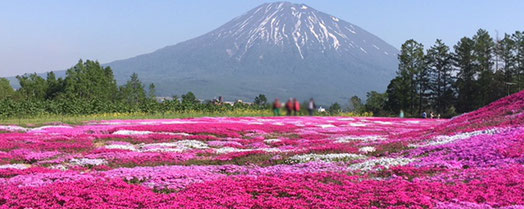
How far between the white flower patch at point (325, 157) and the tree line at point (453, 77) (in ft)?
255

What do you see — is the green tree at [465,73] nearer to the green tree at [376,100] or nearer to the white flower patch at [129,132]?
the green tree at [376,100]

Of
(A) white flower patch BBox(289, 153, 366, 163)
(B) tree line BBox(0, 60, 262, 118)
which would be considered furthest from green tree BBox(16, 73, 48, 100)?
(A) white flower patch BBox(289, 153, 366, 163)

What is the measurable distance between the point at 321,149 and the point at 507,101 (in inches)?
589

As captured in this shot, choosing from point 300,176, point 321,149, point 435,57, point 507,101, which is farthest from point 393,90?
point 300,176

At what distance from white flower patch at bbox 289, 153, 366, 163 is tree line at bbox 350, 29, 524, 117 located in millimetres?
77601

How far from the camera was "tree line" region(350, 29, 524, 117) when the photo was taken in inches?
3752

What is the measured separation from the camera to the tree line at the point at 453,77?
313 feet

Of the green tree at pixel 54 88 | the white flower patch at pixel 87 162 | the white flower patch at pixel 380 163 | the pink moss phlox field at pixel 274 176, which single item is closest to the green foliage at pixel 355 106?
the pink moss phlox field at pixel 274 176

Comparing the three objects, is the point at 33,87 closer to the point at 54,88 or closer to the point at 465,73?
the point at 54,88

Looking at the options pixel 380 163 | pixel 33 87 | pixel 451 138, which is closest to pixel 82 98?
pixel 33 87

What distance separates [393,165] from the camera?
1327cm

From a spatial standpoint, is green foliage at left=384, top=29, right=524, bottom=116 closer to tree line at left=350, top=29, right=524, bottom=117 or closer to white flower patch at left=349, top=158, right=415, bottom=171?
tree line at left=350, top=29, right=524, bottom=117

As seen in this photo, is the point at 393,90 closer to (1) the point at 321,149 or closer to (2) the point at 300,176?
(1) the point at 321,149

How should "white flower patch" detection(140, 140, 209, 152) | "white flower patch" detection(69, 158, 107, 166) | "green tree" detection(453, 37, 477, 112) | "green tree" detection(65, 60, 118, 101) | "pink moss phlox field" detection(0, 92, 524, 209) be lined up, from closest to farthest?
"pink moss phlox field" detection(0, 92, 524, 209) → "white flower patch" detection(69, 158, 107, 166) → "white flower patch" detection(140, 140, 209, 152) → "green tree" detection(453, 37, 477, 112) → "green tree" detection(65, 60, 118, 101)
